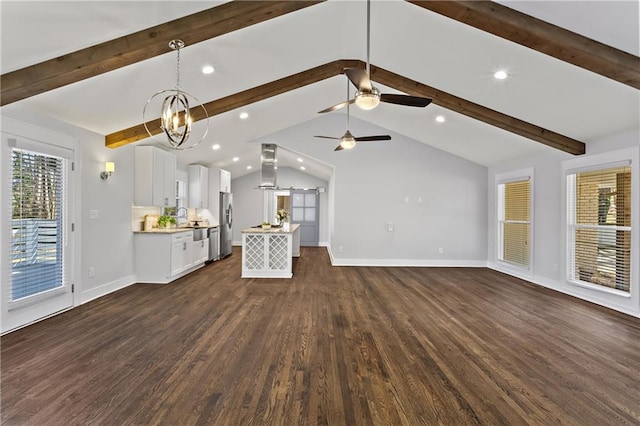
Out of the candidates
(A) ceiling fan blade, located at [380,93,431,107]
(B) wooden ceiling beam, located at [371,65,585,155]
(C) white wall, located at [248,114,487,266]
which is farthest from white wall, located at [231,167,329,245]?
(A) ceiling fan blade, located at [380,93,431,107]

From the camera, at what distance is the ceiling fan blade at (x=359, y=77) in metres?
2.73

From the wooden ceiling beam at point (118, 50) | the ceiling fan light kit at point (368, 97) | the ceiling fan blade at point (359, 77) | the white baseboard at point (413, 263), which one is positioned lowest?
the white baseboard at point (413, 263)

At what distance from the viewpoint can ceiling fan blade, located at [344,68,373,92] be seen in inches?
108

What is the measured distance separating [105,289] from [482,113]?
6.66 m

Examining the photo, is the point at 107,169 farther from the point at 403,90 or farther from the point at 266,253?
the point at 403,90

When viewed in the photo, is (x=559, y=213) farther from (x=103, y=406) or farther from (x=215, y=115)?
(x=103, y=406)

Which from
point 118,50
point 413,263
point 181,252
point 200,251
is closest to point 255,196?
point 200,251

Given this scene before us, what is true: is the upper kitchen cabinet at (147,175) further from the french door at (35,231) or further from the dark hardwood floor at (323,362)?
the dark hardwood floor at (323,362)

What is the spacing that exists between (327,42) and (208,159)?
482cm

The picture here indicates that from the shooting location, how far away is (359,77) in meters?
2.84

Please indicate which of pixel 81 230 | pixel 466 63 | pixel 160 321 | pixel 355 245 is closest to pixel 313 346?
pixel 160 321

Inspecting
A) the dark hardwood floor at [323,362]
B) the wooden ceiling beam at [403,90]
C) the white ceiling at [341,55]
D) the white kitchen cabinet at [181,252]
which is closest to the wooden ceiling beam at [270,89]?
the wooden ceiling beam at [403,90]

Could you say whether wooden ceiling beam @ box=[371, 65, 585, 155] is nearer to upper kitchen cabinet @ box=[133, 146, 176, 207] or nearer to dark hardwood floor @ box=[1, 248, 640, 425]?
dark hardwood floor @ box=[1, 248, 640, 425]

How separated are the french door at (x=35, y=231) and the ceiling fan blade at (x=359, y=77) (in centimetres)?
360
